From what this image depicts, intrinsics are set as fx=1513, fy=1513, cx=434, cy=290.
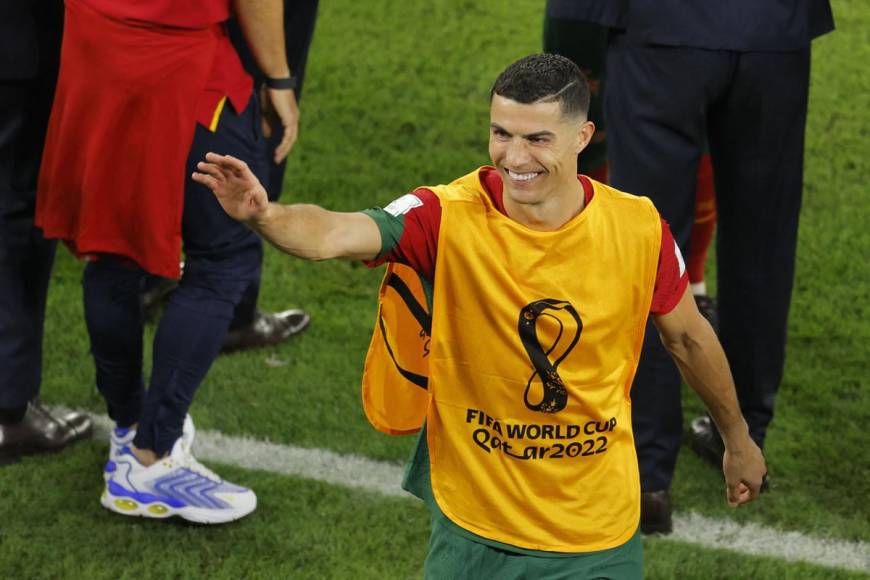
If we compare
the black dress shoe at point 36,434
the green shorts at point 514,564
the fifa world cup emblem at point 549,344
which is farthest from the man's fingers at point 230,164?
the black dress shoe at point 36,434

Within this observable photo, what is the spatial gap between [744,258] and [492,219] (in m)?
1.57

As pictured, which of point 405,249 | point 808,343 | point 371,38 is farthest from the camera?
point 371,38

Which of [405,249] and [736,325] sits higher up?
[405,249]

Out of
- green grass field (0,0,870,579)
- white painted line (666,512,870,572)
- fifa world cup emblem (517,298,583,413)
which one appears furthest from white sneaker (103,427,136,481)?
fifa world cup emblem (517,298,583,413)

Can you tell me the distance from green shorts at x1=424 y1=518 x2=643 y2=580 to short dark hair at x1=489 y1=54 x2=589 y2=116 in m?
0.85

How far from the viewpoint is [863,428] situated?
4.59 metres

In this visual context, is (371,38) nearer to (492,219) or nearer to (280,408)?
(280,408)

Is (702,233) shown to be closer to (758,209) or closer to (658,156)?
(758,209)

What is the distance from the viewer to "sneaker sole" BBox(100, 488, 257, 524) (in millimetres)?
3924

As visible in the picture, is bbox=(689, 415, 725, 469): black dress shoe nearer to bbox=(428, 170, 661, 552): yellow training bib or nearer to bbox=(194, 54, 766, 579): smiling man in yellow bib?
bbox=(194, 54, 766, 579): smiling man in yellow bib

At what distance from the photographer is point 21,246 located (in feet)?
13.6

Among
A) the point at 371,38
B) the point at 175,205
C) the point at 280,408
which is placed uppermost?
the point at 175,205

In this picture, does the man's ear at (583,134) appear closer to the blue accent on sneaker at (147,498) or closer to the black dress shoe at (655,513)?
the black dress shoe at (655,513)

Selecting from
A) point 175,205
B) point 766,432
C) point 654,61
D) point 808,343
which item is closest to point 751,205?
point 654,61
